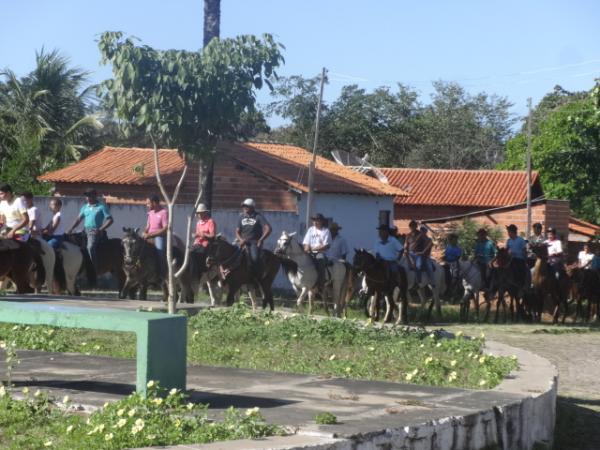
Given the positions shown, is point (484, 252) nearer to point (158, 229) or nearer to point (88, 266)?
point (158, 229)

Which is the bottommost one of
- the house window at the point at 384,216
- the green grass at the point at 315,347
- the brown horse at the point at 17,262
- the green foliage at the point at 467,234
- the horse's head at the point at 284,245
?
the green grass at the point at 315,347

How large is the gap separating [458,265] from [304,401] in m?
20.9

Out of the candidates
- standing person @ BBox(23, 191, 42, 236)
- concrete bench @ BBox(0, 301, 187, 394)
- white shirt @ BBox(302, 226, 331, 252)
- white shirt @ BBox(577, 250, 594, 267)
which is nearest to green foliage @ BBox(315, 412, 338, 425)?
concrete bench @ BBox(0, 301, 187, 394)

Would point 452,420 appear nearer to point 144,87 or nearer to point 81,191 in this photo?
point 144,87

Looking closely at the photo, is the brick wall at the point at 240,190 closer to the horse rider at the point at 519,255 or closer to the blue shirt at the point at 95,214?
the horse rider at the point at 519,255

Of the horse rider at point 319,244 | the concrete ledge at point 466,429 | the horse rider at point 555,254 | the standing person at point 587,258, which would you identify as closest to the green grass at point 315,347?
the concrete ledge at point 466,429

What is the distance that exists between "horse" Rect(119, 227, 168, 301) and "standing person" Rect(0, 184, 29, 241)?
6.57 ft

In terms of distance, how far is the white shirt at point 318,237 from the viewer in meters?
25.1

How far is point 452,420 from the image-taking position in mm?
7906

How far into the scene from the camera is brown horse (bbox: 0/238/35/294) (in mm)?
18797

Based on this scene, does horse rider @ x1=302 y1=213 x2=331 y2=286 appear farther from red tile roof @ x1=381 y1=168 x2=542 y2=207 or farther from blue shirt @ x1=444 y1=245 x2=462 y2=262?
red tile roof @ x1=381 y1=168 x2=542 y2=207

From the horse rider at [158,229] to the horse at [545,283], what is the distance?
32.6 feet

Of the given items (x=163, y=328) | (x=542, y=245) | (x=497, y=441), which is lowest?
(x=497, y=441)

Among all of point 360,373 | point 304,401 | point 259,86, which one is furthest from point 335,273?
point 304,401
